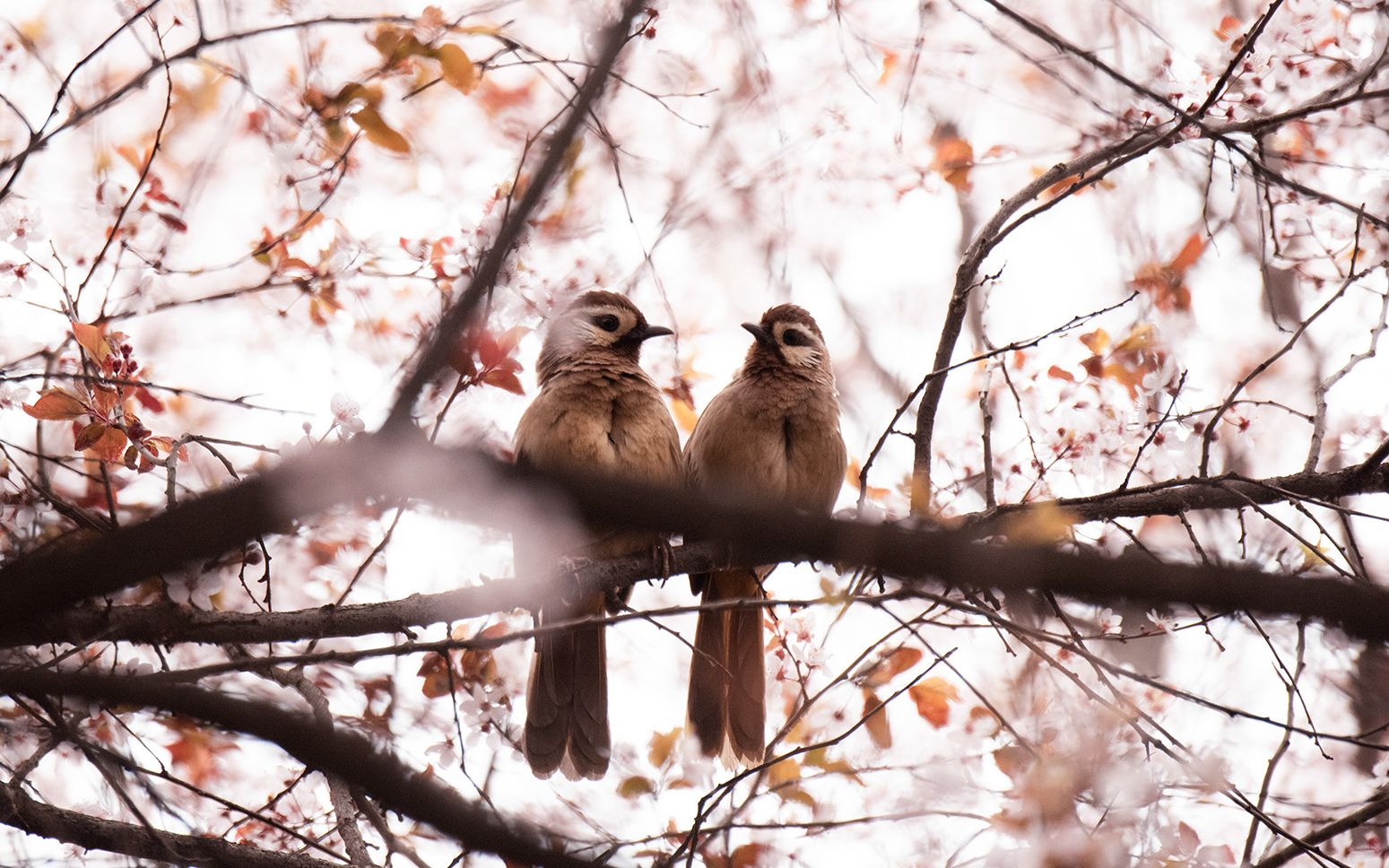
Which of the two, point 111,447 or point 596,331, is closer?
point 111,447

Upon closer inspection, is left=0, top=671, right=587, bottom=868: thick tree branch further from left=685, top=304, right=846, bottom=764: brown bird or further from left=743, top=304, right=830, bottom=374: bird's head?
left=743, top=304, right=830, bottom=374: bird's head

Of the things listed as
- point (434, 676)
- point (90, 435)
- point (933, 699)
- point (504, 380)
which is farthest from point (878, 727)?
point (90, 435)

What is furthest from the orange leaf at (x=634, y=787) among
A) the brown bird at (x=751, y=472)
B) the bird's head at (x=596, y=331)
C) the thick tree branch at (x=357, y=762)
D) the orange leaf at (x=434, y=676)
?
the thick tree branch at (x=357, y=762)

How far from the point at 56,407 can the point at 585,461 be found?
1.78 meters

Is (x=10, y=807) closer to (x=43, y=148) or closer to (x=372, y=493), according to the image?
(x=43, y=148)

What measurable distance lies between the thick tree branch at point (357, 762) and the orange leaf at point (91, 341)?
271 cm

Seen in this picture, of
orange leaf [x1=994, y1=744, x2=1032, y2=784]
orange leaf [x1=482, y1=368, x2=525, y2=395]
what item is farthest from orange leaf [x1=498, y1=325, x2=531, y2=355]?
orange leaf [x1=994, y1=744, x2=1032, y2=784]

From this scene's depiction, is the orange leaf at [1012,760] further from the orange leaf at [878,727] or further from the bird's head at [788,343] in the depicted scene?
the bird's head at [788,343]

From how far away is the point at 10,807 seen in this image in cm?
302

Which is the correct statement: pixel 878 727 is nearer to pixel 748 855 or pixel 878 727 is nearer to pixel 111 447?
pixel 748 855

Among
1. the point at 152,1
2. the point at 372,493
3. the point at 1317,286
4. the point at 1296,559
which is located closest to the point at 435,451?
the point at 372,493

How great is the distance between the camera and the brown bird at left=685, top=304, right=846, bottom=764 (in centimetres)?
490

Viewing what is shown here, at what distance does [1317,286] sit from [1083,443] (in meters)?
1.36

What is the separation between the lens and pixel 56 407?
3.50m
